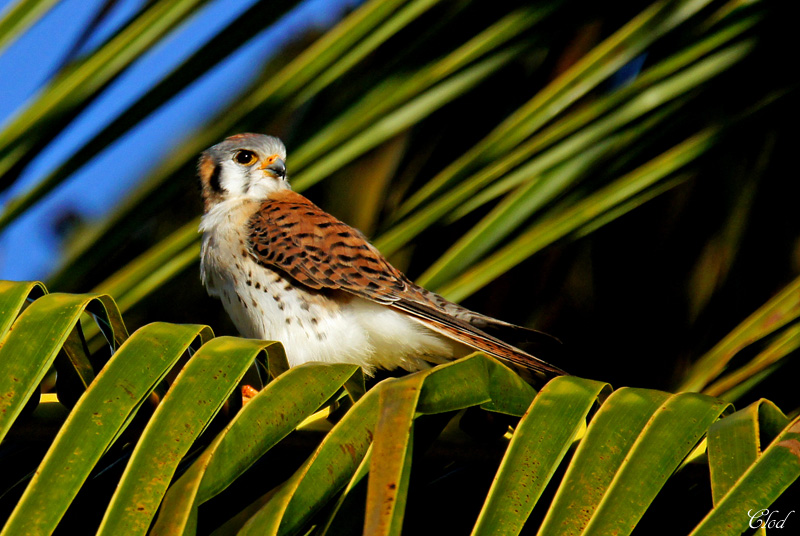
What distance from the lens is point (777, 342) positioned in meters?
1.73

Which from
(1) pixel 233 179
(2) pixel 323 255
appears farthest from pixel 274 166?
(2) pixel 323 255

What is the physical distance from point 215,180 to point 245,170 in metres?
0.16

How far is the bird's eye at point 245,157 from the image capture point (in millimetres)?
3831

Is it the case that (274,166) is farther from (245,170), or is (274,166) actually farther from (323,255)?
(323,255)

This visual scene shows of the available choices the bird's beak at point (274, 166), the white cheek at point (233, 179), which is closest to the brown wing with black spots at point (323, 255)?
the bird's beak at point (274, 166)

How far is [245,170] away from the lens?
3826 mm

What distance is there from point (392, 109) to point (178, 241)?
52 centimetres

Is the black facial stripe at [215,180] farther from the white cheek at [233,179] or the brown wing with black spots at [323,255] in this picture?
the brown wing with black spots at [323,255]

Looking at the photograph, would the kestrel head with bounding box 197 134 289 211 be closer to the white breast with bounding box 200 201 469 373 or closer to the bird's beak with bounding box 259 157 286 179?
the bird's beak with bounding box 259 157 286 179

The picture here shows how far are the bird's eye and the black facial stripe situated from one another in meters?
0.10

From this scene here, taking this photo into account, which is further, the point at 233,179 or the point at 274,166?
the point at 233,179

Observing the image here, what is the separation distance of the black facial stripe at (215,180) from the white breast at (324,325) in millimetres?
767

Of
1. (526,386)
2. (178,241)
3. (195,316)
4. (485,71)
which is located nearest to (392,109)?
(485,71)

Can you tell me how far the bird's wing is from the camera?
9.08 ft
